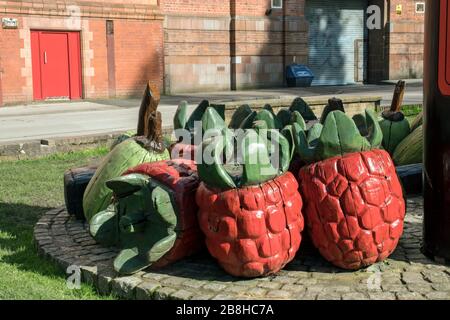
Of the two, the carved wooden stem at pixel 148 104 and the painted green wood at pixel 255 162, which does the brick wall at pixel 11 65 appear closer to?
the carved wooden stem at pixel 148 104

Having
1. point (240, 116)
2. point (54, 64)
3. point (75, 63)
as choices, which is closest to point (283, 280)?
point (240, 116)

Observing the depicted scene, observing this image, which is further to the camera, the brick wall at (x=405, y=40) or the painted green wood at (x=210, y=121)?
the brick wall at (x=405, y=40)

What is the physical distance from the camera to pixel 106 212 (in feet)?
14.1

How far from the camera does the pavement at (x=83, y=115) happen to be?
40.1ft

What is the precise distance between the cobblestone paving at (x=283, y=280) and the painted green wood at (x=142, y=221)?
119mm

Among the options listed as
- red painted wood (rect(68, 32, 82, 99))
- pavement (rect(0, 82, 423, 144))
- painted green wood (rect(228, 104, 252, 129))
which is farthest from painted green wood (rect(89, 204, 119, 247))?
red painted wood (rect(68, 32, 82, 99))

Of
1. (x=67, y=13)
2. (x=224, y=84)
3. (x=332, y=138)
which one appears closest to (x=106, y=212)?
(x=332, y=138)

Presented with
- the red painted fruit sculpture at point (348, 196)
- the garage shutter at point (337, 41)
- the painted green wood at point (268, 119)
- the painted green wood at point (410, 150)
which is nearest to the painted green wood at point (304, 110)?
the painted green wood at point (410, 150)

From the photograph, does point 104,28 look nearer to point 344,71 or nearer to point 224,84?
point 224,84

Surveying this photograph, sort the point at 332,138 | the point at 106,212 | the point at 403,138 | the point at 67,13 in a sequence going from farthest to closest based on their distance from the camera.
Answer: the point at 67,13 < the point at 403,138 < the point at 106,212 < the point at 332,138

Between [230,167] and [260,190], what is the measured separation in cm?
39

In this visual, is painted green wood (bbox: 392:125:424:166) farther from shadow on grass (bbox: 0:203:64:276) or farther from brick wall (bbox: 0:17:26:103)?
brick wall (bbox: 0:17:26:103)

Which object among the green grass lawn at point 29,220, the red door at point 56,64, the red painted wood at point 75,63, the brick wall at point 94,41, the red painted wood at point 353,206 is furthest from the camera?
the red painted wood at point 75,63

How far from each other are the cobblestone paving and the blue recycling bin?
20.4 m
